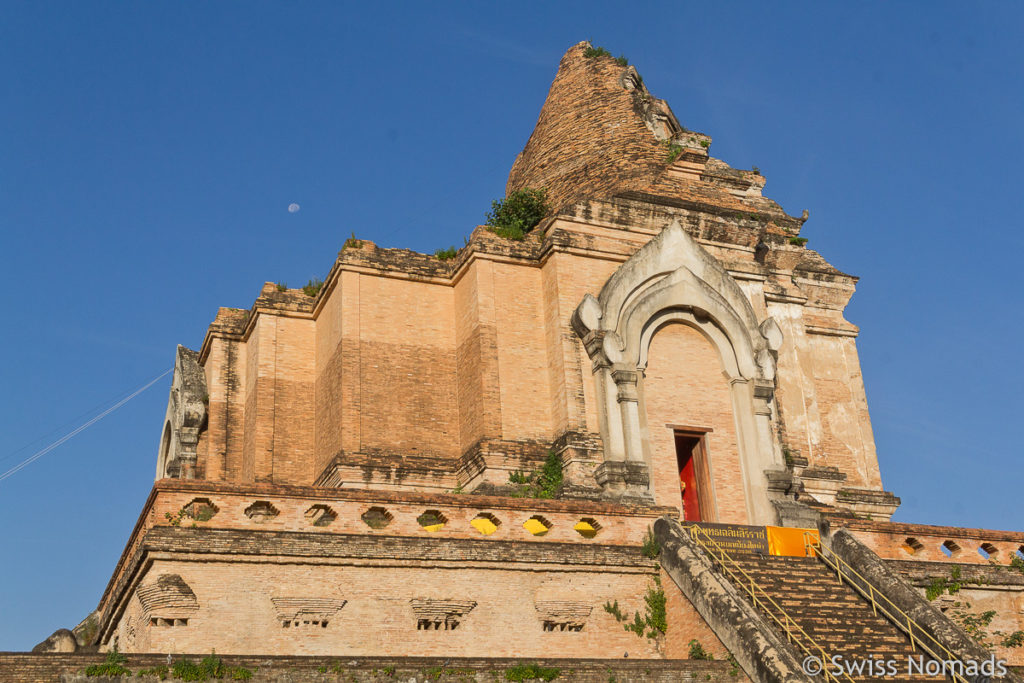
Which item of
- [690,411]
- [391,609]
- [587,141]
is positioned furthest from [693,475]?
[587,141]

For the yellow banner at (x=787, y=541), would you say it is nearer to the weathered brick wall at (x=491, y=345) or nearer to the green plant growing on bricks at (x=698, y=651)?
the weathered brick wall at (x=491, y=345)

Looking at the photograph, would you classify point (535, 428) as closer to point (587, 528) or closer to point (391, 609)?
point (587, 528)

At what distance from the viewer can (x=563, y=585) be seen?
1445 cm

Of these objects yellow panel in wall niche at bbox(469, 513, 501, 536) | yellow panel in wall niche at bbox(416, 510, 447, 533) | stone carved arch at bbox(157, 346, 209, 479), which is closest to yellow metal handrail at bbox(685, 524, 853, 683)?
Answer: yellow panel in wall niche at bbox(469, 513, 501, 536)

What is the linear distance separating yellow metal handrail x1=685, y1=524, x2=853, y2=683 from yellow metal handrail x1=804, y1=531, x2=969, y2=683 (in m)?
1.40

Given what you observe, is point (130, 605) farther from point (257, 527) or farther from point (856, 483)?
point (856, 483)

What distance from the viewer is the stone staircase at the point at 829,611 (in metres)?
13.2

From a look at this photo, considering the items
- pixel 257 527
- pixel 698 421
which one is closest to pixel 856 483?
pixel 698 421

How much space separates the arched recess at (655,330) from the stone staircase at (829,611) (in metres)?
2.24

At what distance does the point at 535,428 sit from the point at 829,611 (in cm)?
578

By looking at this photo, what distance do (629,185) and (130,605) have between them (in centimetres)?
1177

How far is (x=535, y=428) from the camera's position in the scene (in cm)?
1833

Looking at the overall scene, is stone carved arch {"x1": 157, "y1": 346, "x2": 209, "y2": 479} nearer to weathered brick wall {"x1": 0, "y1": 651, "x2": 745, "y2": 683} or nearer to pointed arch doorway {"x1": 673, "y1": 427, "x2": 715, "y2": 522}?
pointed arch doorway {"x1": 673, "y1": 427, "x2": 715, "y2": 522}

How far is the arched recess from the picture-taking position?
17.5 metres
